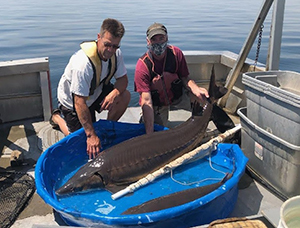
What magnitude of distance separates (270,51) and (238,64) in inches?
35.8

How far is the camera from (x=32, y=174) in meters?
4.20

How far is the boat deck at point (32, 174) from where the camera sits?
3402 mm

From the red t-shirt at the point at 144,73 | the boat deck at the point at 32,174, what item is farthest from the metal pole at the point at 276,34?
the boat deck at the point at 32,174

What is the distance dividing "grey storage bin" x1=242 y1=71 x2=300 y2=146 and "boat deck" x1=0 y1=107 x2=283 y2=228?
73cm

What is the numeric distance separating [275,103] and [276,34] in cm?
153

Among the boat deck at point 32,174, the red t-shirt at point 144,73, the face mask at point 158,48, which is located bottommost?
the boat deck at point 32,174

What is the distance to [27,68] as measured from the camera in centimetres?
564

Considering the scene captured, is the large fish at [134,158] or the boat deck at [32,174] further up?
the large fish at [134,158]

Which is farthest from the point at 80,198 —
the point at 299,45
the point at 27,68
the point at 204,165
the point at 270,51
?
the point at 299,45

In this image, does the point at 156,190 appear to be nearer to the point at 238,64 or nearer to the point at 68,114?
the point at 68,114

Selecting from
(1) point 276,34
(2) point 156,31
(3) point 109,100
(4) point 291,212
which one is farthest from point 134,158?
(1) point 276,34

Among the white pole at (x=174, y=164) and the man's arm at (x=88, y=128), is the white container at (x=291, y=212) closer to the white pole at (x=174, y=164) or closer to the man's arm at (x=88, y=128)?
the white pole at (x=174, y=164)

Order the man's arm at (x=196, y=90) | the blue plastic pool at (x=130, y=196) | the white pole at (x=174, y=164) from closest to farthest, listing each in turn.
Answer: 1. the blue plastic pool at (x=130, y=196)
2. the white pole at (x=174, y=164)
3. the man's arm at (x=196, y=90)

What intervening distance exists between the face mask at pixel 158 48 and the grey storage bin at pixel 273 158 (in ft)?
4.59
